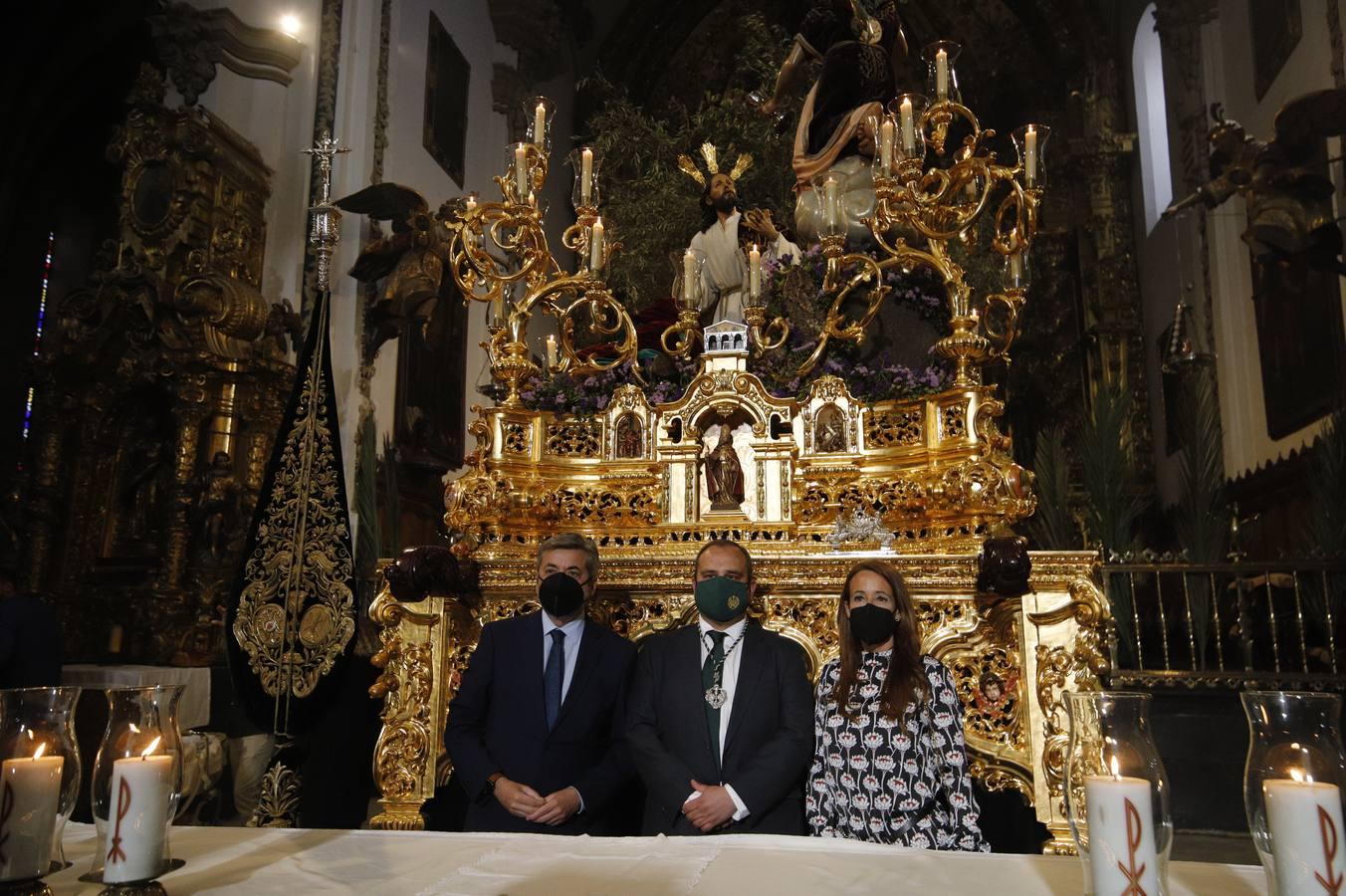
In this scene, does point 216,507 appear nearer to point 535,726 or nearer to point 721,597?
point 535,726

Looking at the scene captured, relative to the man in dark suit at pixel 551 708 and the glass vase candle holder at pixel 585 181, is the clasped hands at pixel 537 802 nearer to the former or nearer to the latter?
the man in dark suit at pixel 551 708

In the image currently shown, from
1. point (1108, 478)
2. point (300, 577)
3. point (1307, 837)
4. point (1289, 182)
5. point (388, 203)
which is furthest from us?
point (388, 203)

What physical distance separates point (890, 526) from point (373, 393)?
22.0 feet

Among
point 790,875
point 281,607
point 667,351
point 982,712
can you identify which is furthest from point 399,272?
point 790,875

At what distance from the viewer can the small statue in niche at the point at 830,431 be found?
4109 millimetres

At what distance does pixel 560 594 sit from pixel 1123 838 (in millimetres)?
2269

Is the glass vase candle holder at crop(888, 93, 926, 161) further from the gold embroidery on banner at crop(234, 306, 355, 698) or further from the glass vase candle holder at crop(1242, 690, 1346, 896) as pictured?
the glass vase candle holder at crop(1242, 690, 1346, 896)

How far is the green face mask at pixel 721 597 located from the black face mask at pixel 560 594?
0.46m

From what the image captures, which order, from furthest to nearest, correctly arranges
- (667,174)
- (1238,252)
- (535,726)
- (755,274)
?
(1238,252) → (667,174) → (755,274) → (535,726)

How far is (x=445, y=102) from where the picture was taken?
1117 centimetres

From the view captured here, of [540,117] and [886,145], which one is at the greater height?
[540,117]

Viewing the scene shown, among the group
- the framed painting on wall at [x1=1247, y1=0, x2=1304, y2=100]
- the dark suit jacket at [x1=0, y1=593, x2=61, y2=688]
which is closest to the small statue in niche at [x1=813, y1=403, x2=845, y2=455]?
the dark suit jacket at [x1=0, y1=593, x2=61, y2=688]

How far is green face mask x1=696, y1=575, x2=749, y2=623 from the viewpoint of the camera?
3.17m

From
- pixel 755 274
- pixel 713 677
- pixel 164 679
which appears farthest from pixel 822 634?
pixel 164 679
